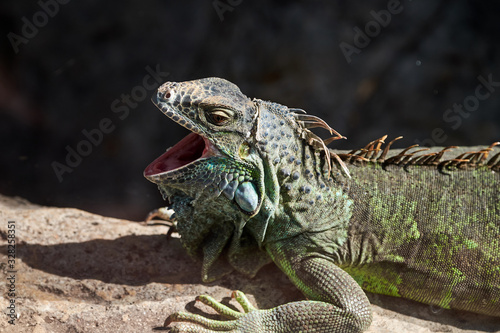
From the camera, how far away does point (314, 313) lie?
3943 mm

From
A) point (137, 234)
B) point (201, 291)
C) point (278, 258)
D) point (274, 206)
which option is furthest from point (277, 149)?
point (137, 234)

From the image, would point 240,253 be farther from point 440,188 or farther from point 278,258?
point 440,188

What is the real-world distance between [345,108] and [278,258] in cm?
377

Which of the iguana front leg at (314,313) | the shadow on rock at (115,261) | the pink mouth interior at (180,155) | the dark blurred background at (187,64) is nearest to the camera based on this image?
the iguana front leg at (314,313)

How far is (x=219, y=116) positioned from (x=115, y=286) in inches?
69.8

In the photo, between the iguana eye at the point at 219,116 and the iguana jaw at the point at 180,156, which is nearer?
the iguana eye at the point at 219,116

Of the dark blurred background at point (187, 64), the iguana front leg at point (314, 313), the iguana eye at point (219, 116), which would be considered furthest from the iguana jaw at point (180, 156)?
the dark blurred background at point (187, 64)

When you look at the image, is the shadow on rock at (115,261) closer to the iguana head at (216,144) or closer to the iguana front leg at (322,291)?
the iguana front leg at (322,291)

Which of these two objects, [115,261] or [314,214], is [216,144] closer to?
[314,214]

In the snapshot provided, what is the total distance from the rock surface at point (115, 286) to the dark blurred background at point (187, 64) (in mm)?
1901

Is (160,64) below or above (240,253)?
above

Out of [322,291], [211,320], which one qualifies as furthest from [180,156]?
[322,291]

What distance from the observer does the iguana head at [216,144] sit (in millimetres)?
3824

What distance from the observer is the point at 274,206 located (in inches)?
158
